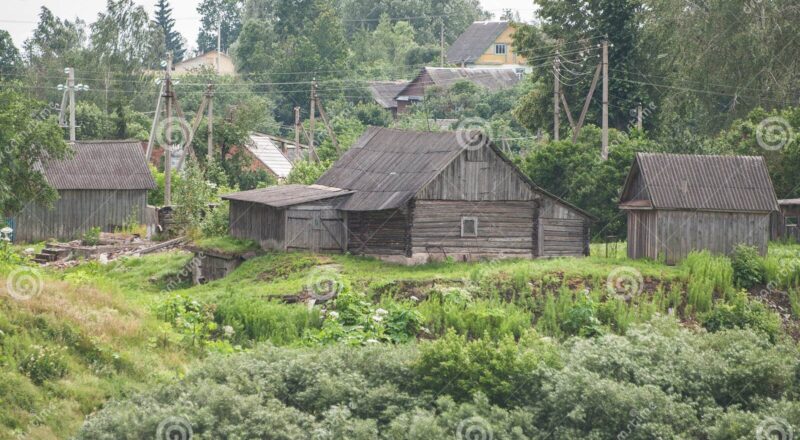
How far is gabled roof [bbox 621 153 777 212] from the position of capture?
104 feet

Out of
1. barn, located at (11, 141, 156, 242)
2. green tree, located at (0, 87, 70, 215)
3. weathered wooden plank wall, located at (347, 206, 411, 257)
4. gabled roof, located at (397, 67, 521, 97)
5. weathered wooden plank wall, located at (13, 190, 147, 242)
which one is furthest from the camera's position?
gabled roof, located at (397, 67, 521, 97)

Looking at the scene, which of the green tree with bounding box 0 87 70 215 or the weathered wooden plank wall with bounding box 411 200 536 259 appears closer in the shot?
the green tree with bounding box 0 87 70 215

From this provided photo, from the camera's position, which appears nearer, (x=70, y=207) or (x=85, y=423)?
(x=85, y=423)

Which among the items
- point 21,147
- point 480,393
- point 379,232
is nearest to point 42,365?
point 480,393

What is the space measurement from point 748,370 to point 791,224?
17.1 metres

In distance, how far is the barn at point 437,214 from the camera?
32.3m

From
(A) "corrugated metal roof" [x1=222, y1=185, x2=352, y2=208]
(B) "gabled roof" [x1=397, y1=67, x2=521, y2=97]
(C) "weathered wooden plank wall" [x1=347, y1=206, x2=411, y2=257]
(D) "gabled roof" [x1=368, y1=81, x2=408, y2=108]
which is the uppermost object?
(B) "gabled roof" [x1=397, y1=67, x2=521, y2=97]

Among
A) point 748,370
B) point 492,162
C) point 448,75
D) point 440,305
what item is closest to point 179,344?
point 440,305

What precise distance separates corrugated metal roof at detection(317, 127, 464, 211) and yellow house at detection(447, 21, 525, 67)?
56283 mm

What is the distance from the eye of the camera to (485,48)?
9344 cm

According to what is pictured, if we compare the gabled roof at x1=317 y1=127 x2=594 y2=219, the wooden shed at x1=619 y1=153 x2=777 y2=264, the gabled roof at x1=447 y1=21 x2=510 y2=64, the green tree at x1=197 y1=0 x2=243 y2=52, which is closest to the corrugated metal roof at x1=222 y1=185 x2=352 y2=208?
the gabled roof at x1=317 y1=127 x2=594 y2=219

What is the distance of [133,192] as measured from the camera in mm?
43469

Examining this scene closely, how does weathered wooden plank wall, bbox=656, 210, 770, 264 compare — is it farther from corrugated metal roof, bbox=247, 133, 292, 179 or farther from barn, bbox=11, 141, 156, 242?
corrugated metal roof, bbox=247, 133, 292, 179

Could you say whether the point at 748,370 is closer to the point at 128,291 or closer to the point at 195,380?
the point at 195,380
